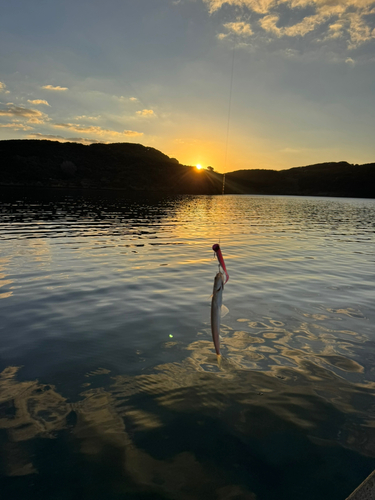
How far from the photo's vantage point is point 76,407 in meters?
5.34

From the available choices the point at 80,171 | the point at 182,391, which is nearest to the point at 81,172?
the point at 80,171

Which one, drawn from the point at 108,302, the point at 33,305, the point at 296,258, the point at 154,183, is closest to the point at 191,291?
the point at 108,302

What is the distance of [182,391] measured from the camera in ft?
19.2

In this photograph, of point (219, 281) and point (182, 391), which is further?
point (182, 391)

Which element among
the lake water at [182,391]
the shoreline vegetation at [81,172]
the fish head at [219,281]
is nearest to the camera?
the fish head at [219,281]

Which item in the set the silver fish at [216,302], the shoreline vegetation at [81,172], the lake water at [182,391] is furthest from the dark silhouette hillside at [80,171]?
the silver fish at [216,302]

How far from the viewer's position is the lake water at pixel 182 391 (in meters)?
4.11

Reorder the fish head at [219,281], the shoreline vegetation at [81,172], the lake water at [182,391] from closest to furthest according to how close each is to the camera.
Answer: the fish head at [219,281] < the lake water at [182,391] < the shoreline vegetation at [81,172]

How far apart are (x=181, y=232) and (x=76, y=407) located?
89.1 ft

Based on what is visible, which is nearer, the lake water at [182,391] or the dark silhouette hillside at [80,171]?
the lake water at [182,391]

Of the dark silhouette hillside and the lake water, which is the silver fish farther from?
the dark silhouette hillside

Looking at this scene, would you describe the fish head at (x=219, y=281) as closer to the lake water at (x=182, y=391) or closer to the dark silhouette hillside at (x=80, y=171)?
the lake water at (x=182, y=391)

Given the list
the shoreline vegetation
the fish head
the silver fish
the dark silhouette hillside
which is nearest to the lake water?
the silver fish

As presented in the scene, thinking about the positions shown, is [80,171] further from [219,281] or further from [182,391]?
[219,281]
